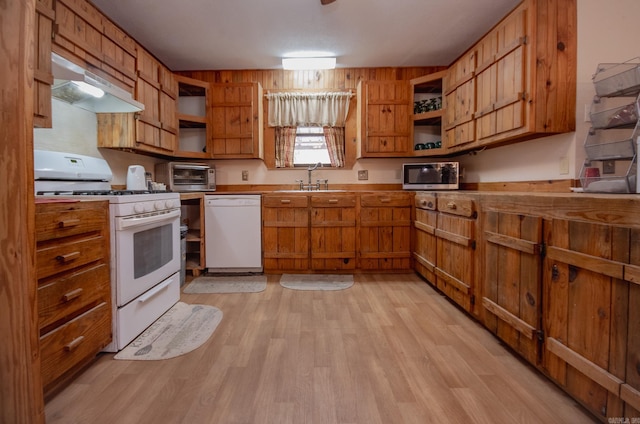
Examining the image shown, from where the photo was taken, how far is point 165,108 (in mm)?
2957

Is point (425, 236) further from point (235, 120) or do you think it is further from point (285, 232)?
point (235, 120)

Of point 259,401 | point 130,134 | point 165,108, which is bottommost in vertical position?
point 259,401

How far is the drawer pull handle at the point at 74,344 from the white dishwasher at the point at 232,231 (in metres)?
1.71

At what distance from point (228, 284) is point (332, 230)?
122 centimetres

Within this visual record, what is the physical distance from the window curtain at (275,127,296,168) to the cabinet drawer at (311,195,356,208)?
799mm

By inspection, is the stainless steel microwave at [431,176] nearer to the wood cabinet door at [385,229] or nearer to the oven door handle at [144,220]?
the wood cabinet door at [385,229]

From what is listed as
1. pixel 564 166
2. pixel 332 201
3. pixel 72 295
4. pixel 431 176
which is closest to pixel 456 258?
pixel 564 166

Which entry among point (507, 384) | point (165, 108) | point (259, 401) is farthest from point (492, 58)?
point (165, 108)

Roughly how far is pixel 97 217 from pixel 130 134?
1.25m

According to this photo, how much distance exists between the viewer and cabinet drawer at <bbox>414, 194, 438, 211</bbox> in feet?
8.61

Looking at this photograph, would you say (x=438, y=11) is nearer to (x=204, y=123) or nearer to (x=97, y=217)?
(x=204, y=123)

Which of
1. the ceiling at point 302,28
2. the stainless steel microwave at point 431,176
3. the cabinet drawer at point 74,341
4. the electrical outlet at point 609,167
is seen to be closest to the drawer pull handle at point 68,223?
the cabinet drawer at point 74,341

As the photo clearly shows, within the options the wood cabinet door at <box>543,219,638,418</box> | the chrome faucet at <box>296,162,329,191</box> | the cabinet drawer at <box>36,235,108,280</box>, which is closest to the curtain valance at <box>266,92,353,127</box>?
the chrome faucet at <box>296,162,329,191</box>

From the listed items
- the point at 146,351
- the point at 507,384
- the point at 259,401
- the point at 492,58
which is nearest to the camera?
the point at 259,401
